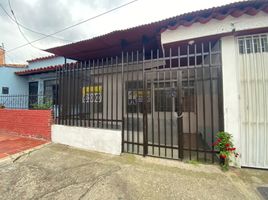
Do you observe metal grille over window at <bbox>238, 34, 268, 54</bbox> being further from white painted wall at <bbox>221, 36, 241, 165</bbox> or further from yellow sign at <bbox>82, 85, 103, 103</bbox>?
yellow sign at <bbox>82, 85, 103, 103</bbox>

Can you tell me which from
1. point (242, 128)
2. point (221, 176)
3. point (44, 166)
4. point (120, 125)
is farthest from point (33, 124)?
point (242, 128)

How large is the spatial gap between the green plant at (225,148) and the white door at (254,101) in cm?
30

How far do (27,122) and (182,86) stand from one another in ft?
20.2

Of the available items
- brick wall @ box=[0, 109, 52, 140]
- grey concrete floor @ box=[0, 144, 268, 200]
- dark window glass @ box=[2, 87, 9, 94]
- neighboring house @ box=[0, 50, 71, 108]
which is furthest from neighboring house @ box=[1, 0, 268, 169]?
dark window glass @ box=[2, 87, 9, 94]

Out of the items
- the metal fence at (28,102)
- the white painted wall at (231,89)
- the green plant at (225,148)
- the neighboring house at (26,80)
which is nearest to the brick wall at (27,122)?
the metal fence at (28,102)

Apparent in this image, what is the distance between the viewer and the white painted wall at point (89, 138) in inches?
162

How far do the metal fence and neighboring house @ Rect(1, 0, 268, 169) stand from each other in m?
0.97

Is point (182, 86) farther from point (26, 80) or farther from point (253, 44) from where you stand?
point (26, 80)

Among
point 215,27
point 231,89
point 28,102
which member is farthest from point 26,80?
point 231,89

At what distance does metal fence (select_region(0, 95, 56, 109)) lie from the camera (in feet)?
18.9

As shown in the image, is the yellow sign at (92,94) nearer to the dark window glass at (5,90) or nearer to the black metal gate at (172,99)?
the black metal gate at (172,99)

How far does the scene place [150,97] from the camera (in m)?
3.94

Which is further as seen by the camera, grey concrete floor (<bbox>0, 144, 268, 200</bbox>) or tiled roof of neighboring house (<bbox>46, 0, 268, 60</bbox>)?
tiled roof of neighboring house (<bbox>46, 0, 268, 60</bbox>)

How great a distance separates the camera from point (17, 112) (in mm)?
6145
